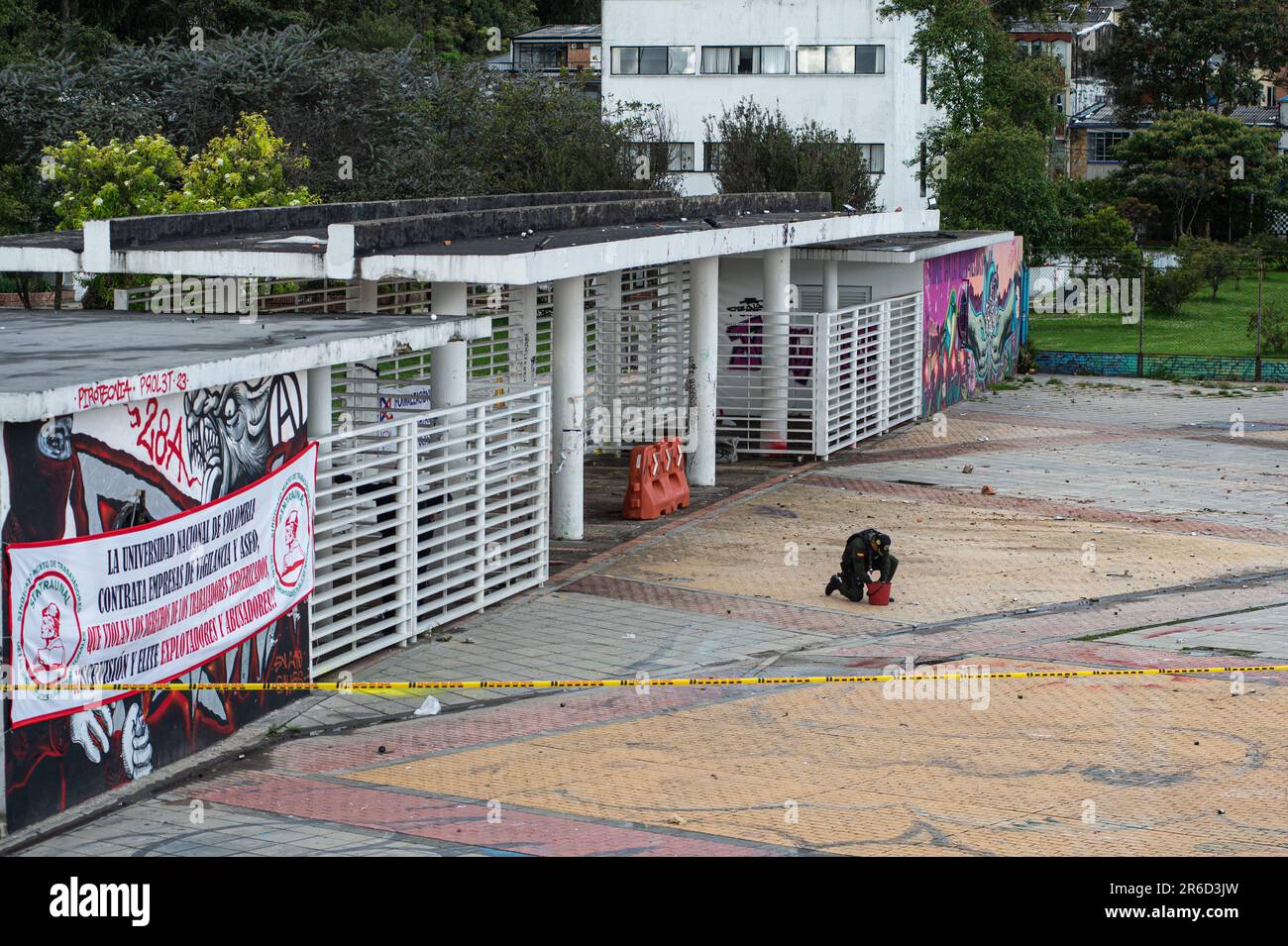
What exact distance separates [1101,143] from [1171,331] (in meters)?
36.4

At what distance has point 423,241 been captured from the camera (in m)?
17.8

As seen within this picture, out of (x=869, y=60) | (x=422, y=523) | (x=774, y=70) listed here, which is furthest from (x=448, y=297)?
(x=774, y=70)

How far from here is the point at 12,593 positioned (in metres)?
9.52

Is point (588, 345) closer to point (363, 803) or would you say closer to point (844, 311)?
point (844, 311)

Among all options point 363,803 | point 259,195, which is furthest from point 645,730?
point 259,195

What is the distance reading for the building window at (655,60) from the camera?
57.8m

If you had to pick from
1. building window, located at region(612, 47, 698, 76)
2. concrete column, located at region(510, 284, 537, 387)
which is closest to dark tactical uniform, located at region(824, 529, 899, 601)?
concrete column, located at region(510, 284, 537, 387)

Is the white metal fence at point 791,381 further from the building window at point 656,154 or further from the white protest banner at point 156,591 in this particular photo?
the building window at point 656,154

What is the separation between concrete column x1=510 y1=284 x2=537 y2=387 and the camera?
22.7 metres

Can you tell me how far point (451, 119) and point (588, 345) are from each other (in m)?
21.2

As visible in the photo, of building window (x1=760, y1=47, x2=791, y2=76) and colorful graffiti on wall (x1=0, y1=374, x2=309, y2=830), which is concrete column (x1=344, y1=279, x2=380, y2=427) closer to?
colorful graffiti on wall (x1=0, y1=374, x2=309, y2=830)

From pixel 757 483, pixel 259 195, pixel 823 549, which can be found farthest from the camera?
pixel 259 195

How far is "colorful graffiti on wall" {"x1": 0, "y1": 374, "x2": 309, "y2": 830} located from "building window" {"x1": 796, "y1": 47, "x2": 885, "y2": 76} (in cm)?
4594
